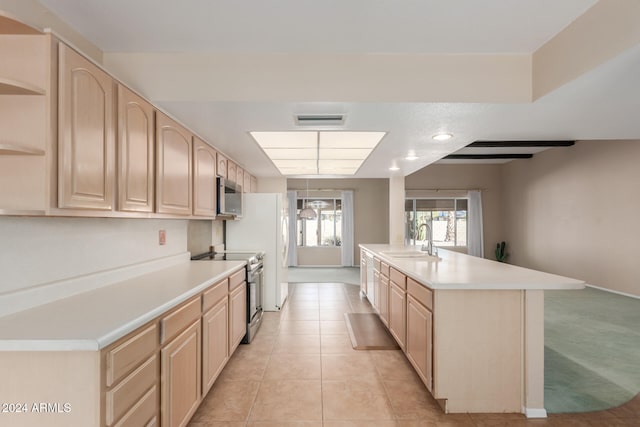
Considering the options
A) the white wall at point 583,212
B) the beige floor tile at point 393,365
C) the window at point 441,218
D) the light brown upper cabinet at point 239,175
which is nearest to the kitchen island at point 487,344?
the beige floor tile at point 393,365

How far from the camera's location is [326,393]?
236 centimetres

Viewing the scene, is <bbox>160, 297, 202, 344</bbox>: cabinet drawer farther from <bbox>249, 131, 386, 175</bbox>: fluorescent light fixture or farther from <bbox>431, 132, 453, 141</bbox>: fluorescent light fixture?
<bbox>431, 132, 453, 141</bbox>: fluorescent light fixture

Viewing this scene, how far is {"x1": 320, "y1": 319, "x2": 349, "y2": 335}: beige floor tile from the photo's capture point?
3629 millimetres

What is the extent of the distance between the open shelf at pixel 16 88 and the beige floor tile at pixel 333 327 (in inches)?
127

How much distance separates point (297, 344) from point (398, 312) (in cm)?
114

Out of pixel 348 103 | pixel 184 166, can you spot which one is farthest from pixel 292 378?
pixel 348 103

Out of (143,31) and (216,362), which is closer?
(143,31)

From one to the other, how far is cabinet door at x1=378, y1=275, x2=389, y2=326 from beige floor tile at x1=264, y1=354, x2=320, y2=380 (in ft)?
3.04

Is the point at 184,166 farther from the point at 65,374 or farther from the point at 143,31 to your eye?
the point at 65,374

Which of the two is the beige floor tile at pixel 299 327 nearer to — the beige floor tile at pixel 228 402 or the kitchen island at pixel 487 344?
the beige floor tile at pixel 228 402

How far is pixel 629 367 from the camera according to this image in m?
2.73

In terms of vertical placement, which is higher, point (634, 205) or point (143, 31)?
point (143, 31)

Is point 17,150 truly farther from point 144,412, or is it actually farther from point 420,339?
point 420,339

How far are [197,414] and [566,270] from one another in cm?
715
